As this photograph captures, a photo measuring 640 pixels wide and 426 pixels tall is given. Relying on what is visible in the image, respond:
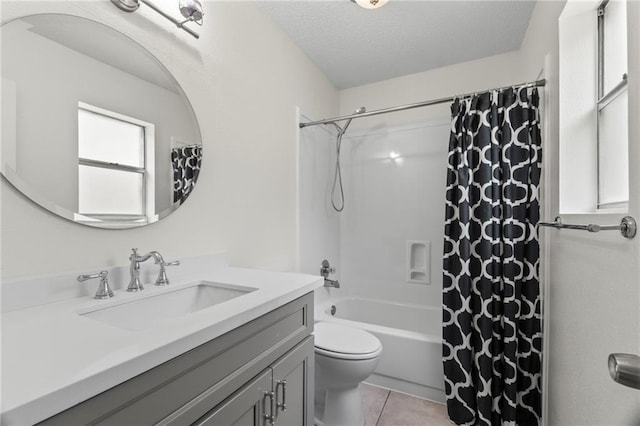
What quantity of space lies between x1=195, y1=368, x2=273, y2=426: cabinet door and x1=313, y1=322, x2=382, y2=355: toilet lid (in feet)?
2.15

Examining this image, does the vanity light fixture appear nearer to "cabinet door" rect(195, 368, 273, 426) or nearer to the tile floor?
"cabinet door" rect(195, 368, 273, 426)

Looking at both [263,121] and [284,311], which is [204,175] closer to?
[263,121]

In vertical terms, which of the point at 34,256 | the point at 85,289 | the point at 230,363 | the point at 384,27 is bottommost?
the point at 230,363

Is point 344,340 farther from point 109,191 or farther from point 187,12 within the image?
point 187,12

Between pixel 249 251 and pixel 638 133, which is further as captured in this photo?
pixel 249 251

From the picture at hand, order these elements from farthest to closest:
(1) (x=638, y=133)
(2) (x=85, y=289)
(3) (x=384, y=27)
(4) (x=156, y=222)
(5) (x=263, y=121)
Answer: (3) (x=384, y=27) < (5) (x=263, y=121) < (4) (x=156, y=222) < (2) (x=85, y=289) < (1) (x=638, y=133)

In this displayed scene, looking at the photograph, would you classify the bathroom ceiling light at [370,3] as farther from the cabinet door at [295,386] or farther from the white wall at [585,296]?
the cabinet door at [295,386]

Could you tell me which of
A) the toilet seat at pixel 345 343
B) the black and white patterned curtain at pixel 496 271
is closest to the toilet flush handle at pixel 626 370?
the toilet seat at pixel 345 343

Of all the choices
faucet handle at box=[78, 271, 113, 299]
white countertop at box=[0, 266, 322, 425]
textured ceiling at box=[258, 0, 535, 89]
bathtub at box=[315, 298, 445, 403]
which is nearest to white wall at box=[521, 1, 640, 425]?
textured ceiling at box=[258, 0, 535, 89]

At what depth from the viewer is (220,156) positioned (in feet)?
5.00

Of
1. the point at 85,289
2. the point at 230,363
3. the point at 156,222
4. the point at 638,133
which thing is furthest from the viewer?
the point at 156,222

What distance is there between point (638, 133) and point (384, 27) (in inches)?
68.4

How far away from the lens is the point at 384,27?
6.50 feet

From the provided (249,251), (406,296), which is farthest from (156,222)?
(406,296)
